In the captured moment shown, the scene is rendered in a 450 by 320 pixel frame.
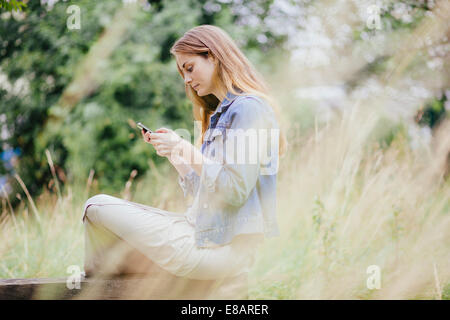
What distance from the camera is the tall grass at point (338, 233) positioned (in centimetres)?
254

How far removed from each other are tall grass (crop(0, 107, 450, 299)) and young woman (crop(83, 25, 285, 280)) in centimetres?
95

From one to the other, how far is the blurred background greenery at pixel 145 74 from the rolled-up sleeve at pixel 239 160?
2308 millimetres

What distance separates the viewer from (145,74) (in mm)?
4281

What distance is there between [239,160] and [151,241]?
1.41 feet

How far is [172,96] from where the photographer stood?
4.35 meters

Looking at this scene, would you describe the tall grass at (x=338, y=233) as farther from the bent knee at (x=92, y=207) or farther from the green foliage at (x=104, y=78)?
the bent knee at (x=92, y=207)

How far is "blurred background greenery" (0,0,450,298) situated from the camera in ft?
13.6

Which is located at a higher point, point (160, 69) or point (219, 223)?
point (160, 69)

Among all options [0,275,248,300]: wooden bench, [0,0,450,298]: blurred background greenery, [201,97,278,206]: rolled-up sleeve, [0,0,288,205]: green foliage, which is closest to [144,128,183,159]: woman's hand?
[201,97,278,206]: rolled-up sleeve

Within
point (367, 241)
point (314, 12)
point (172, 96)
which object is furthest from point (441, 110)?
point (172, 96)

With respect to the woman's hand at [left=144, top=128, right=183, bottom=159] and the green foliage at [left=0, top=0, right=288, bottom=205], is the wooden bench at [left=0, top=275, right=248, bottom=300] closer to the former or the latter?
the woman's hand at [left=144, top=128, right=183, bottom=159]

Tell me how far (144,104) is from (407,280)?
113 inches

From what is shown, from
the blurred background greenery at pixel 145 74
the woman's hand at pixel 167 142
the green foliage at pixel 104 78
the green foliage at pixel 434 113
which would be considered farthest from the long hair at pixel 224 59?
the green foliage at pixel 434 113

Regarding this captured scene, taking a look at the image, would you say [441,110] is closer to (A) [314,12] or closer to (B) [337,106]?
(B) [337,106]
